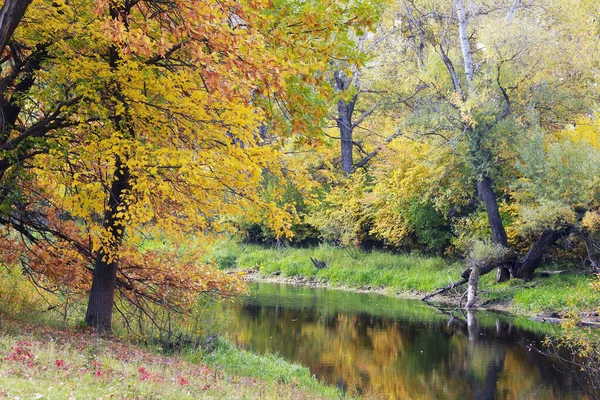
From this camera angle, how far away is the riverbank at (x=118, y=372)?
6395 millimetres

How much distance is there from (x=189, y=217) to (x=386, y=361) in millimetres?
6633

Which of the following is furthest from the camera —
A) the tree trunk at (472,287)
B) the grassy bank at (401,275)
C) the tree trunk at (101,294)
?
the tree trunk at (472,287)

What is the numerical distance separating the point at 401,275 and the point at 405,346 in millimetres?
11020

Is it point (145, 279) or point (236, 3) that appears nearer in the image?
point (236, 3)

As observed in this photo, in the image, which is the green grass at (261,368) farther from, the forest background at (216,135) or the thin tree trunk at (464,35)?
the thin tree trunk at (464,35)

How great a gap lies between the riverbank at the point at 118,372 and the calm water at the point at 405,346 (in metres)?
2.27

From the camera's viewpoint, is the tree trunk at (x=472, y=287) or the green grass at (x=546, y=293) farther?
the tree trunk at (x=472, y=287)

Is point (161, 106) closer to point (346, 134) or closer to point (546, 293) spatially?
point (546, 293)

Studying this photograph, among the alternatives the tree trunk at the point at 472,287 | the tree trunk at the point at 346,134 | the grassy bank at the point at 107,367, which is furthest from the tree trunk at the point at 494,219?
the grassy bank at the point at 107,367

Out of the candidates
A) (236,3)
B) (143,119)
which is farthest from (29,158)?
(236,3)

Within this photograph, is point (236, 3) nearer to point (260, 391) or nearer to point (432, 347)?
point (260, 391)

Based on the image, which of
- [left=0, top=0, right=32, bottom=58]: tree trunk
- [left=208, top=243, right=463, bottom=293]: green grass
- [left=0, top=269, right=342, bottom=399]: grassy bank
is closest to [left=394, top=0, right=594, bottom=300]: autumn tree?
[left=208, top=243, right=463, bottom=293]: green grass

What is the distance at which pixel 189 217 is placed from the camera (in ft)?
35.4

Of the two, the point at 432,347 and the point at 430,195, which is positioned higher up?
the point at 430,195
